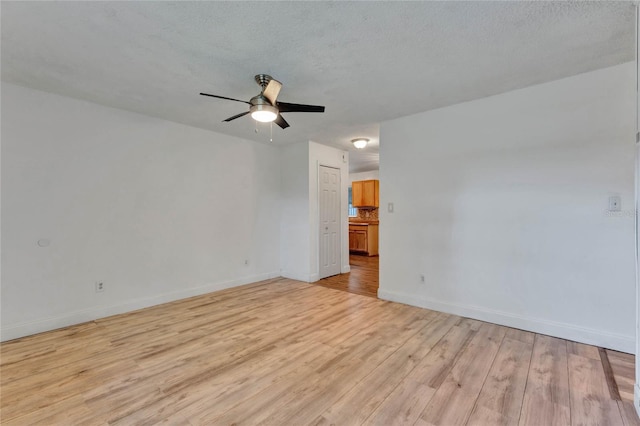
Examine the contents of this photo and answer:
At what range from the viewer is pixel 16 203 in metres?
2.91

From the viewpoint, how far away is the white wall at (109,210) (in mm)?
2943

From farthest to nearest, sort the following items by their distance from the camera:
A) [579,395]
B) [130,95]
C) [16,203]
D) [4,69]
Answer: [130,95], [16,203], [4,69], [579,395]

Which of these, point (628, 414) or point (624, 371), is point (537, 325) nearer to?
point (624, 371)

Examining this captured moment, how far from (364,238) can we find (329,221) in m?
2.78

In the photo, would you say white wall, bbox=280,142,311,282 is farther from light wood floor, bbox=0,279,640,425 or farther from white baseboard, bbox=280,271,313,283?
light wood floor, bbox=0,279,640,425

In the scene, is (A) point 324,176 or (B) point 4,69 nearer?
(B) point 4,69

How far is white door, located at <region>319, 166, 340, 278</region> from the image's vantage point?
17.8 feet

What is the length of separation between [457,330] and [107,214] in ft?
14.3

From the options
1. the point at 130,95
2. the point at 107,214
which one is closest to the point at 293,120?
the point at 130,95

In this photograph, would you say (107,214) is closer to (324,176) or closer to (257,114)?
(257,114)

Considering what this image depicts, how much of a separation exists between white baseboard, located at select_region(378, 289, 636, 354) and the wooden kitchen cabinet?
4099 millimetres

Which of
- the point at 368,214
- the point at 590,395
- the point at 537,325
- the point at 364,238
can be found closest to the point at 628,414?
the point at 590,395

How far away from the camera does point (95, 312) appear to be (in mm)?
3389

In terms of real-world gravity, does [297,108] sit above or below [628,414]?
above
